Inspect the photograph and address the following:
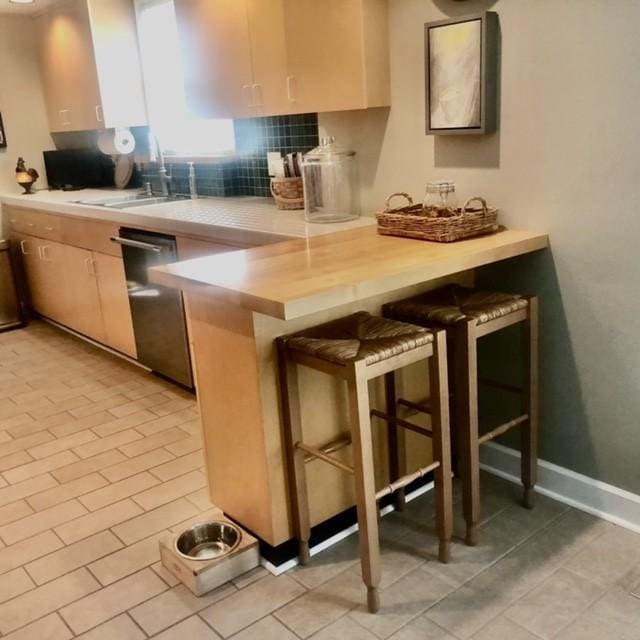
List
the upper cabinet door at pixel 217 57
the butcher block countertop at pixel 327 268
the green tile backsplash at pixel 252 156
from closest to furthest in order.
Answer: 1. the butcher block countertop at pixel 327 268
2. the upper cabinet door at pixel 217 57
3. the green tile backsplash at pixel 252 156

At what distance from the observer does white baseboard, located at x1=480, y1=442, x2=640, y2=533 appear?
2.16m

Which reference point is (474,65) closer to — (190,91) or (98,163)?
(190,91)

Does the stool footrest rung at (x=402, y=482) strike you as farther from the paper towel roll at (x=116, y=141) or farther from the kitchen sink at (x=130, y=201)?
the paper towel roll at (x=116, y=141)

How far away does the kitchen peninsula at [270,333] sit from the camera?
1.81 meters

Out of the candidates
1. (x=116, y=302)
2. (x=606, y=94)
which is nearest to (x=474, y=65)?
(x=606, y=94)

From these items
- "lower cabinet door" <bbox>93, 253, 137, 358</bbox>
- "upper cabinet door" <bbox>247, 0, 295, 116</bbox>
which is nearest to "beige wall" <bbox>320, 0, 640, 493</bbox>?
"upper cabinet door" <bbox>247, 0, 295, 116</bbox>

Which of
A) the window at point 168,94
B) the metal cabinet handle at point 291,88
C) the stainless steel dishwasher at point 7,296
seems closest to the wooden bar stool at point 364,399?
the metal cabinet handle at point 291,88

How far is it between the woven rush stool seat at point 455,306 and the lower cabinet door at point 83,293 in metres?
2.37

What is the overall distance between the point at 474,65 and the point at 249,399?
129 centimetres

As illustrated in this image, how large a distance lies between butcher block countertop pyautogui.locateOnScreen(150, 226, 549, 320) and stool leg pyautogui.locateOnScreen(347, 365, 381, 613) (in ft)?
0.73

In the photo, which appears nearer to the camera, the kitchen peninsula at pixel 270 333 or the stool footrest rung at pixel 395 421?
the kitchen peninsula at pixel 270 333

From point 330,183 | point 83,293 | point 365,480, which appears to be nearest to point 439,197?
point 330,183

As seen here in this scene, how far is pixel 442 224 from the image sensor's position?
83.5 inches

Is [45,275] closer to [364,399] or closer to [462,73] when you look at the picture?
[462,73]
